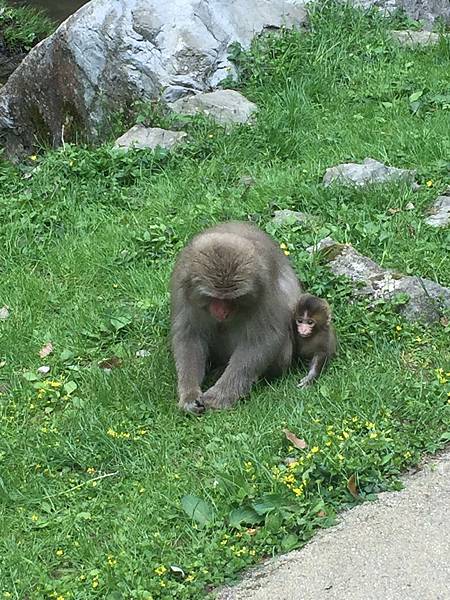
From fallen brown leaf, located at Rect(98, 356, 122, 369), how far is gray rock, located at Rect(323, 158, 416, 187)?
7.36 ft

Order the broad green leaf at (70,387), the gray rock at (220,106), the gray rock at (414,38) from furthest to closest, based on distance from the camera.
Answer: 1. the gray rock at (414,38)
2. the gray rock at (220,106)
3. the broad green leaf at (70,387)

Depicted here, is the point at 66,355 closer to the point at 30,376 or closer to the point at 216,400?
the point at 30,376

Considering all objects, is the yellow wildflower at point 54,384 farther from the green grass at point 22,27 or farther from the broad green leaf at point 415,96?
the green grass at point 22,27

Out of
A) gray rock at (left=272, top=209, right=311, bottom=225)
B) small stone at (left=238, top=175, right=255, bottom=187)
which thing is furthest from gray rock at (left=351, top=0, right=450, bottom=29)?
gray rock at (left=272, top=209, right=311, bottom=225)

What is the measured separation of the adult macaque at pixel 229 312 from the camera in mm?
5293

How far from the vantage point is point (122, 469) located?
4934 mm

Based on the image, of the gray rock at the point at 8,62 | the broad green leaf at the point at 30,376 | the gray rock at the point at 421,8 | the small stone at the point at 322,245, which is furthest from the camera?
the gray rock at the point at 8,62

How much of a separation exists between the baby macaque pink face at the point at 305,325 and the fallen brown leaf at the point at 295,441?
0.99 metres

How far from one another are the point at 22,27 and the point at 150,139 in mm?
7059

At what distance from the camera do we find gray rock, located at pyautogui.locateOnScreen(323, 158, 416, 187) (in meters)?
7.50

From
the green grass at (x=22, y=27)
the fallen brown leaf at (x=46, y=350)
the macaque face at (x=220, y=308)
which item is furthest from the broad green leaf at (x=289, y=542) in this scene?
the green grass at (x=22, y=27)

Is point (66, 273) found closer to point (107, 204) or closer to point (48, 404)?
point (107, 204)

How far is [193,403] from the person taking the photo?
5531 millimetres

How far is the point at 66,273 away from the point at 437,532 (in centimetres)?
387
